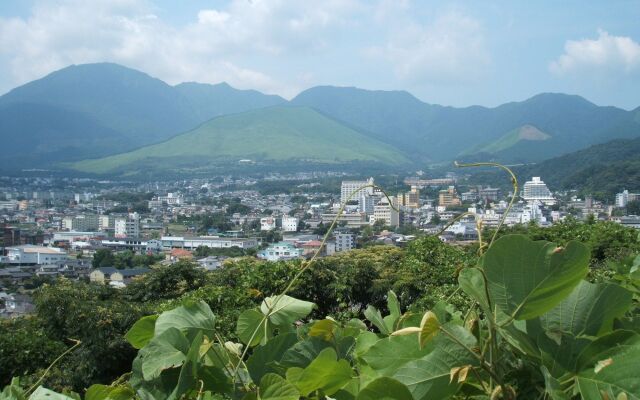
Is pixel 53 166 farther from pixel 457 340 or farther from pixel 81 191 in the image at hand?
pixel 457 340

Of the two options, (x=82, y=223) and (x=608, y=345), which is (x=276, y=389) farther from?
(x=82, y=223)

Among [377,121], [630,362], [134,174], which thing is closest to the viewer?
[630,362]

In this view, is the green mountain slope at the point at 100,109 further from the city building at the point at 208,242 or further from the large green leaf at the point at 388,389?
the large green leaf at the point at 388,389

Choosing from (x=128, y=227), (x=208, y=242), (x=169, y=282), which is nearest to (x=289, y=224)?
(x=208, y=242)

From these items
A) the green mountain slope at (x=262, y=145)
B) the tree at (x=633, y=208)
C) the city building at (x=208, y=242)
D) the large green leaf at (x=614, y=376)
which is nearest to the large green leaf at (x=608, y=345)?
the large green leaf at (x=614, y=376)

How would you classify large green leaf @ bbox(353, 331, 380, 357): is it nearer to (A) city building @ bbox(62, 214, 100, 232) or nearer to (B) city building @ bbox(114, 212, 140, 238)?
(B) city building @ bbox(114, 212, 140, 238)

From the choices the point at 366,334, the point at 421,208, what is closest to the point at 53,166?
the point at 421,208
